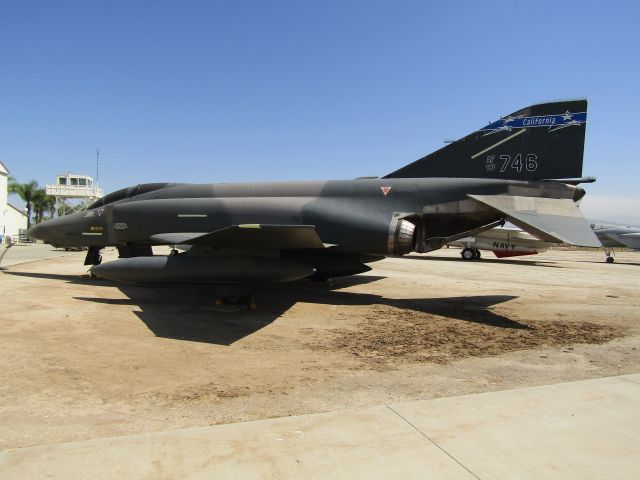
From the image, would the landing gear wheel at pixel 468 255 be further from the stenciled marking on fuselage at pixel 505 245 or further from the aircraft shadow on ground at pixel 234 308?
the aircraft shadow on ground at pixel 234 308

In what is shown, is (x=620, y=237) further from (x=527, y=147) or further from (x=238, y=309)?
(x=238, y=309)

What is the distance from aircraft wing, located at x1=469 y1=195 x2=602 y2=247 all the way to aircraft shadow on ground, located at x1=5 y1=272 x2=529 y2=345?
1.77 m

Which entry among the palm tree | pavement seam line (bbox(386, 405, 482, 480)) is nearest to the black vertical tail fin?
pavement seam line (bbox(386, 405, 482, 480))

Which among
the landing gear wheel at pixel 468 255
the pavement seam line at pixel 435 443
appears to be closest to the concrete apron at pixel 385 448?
→ the pavement seam line at pixel 435 443

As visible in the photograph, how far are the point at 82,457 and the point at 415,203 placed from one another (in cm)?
831

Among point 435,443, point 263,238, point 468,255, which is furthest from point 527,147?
point 468,255

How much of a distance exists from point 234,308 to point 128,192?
589cm

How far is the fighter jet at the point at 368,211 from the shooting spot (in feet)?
28.0

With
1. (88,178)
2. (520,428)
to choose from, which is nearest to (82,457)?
(520,428)

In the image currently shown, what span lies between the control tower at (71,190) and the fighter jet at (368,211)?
4592 cm

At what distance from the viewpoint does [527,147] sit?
938 centimetres

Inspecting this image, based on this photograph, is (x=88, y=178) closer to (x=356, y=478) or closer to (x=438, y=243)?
(x=438, y=243)

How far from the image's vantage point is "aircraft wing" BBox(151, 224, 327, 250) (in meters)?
7.54

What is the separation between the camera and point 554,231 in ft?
24.0
